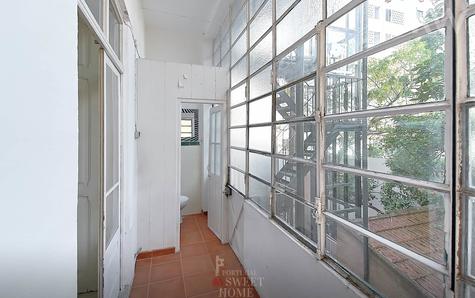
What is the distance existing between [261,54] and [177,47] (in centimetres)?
241

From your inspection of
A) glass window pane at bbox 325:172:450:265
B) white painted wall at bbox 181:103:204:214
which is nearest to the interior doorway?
glass window pane at bbox 325:172:450:265

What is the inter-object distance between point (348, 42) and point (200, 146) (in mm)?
3401

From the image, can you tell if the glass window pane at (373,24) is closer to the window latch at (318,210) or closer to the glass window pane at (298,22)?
the glass window pane at (298,22)

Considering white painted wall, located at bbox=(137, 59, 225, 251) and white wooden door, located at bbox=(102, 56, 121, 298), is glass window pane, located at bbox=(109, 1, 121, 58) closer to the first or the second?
white wooden door, located at bbox=(102, 56, 121, 298)

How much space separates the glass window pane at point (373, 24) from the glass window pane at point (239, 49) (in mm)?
1443

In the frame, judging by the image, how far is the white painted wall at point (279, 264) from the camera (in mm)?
1157

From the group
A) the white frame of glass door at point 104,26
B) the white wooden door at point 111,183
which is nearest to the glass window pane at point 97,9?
the white frame of glass door at point 104,26

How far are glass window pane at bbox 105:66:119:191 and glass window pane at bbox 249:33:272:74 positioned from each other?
125 centimetres

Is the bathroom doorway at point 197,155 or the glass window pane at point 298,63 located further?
the bathroom doorway at point 197,155

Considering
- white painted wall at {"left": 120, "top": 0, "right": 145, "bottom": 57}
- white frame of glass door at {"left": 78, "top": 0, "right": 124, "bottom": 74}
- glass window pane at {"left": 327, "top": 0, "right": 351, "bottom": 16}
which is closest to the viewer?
white frame of glass door at {"left": 78, "top": 0, "right": 124, "bottom": 74}

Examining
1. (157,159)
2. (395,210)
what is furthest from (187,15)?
(395,210)

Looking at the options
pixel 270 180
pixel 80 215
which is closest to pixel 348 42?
pixel 270 180

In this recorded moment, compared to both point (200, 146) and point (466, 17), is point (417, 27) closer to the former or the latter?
point (466, 17)

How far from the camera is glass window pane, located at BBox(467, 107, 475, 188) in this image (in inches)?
25.2
